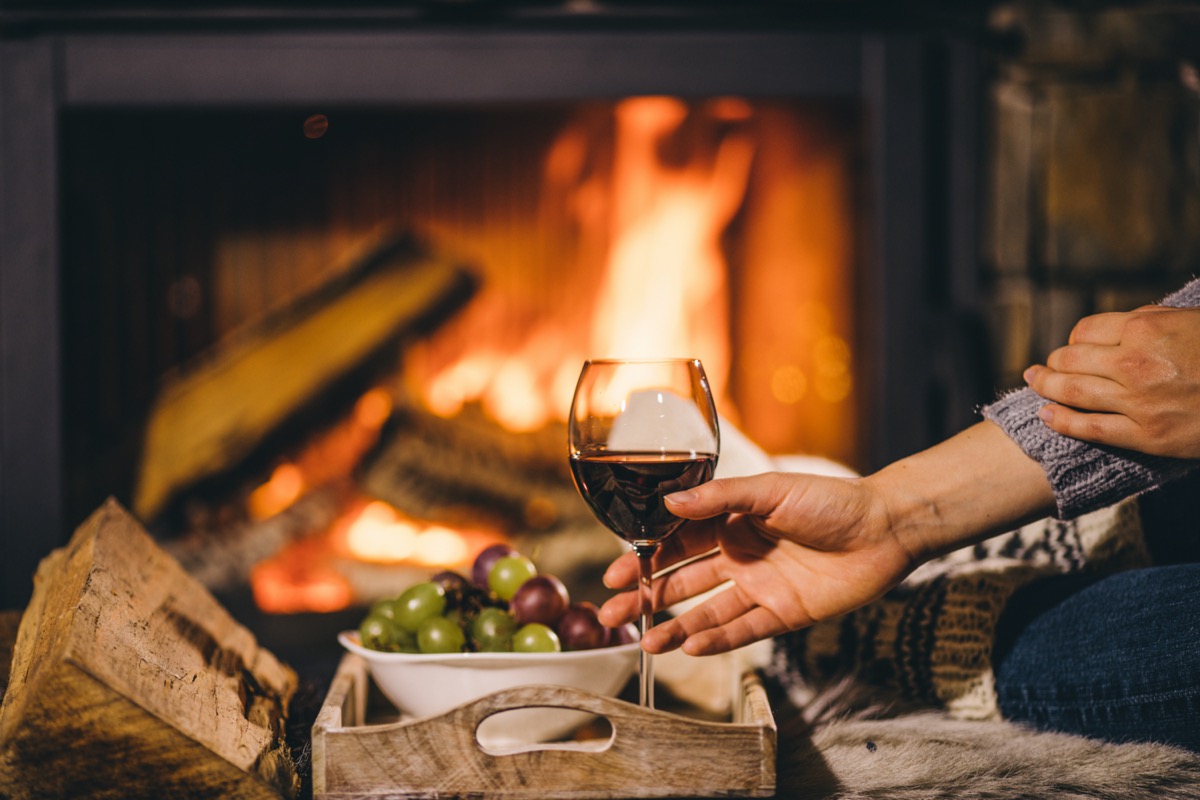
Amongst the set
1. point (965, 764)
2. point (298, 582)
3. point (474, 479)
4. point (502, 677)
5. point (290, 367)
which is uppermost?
point (290, 367)

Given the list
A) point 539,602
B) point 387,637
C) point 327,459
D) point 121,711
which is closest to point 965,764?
point 539,602

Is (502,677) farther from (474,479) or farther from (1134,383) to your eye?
(474,479)

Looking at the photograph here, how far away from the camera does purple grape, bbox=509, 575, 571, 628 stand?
2.93ft

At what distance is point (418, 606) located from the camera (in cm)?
88

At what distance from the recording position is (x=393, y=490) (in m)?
1.87

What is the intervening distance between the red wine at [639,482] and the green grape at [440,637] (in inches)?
6.7

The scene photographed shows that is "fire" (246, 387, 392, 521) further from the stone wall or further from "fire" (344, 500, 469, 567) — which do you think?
the stone wall

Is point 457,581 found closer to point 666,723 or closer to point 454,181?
point 666,723

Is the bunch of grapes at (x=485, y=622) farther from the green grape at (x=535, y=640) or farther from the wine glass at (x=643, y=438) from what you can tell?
the wine glass at (x=643, y=438)

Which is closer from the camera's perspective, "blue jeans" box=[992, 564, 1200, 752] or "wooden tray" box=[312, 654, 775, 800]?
"wooden tray" box=[312, 654, 775, 800]

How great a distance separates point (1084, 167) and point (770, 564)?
1.09 meters

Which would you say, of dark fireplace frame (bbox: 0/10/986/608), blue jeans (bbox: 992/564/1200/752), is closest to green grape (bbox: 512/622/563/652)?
blue jeans (bbox: 992/564/1200/752)

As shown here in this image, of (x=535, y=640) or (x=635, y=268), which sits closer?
(x=535, y=640)

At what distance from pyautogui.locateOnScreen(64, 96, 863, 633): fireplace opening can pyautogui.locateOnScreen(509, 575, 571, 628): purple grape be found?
944 millimetres
